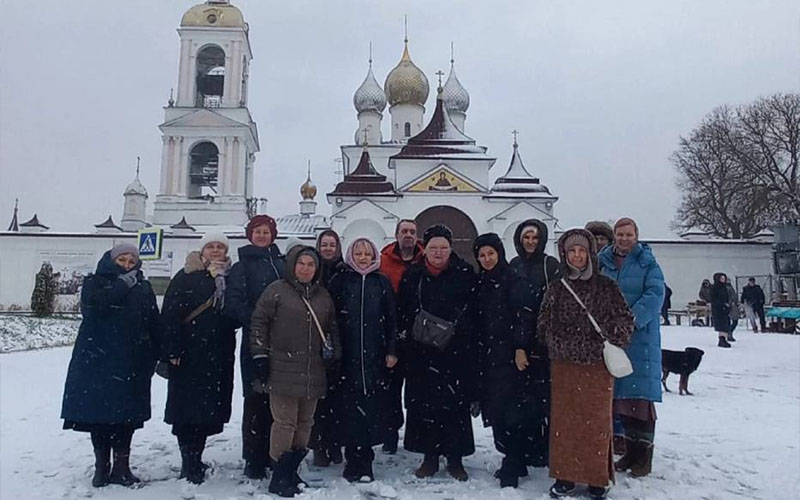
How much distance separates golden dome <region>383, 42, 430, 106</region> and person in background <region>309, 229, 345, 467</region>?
36.1m

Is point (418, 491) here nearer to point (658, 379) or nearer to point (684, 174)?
point (658, 379)

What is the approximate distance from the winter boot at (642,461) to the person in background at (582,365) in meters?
0.56

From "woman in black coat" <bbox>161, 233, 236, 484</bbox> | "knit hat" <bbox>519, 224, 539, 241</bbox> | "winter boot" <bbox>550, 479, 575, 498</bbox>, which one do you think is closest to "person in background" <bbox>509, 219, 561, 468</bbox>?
"knit hat" <bbox>519, 224, 539, 241</bbox>

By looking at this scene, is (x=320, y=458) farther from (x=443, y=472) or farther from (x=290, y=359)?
(x=290, y=359)

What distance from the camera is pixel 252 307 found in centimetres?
467

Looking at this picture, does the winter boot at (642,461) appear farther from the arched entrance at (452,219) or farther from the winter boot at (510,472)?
the arched entrance at (452,219)

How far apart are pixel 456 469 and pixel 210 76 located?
36.0 m

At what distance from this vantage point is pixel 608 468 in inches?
165

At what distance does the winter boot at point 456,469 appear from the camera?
4.62m

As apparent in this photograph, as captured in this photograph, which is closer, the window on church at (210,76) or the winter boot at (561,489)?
the winter boot at (561,489)

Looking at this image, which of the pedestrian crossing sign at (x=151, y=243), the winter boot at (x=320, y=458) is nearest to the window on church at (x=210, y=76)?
the pedestrian crossing sign at (x=151, y=243)

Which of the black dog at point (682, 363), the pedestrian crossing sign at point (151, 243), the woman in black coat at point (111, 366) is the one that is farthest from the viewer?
the pedestrian crossing sign at point (151, 243)

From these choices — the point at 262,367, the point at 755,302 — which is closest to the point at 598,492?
the point at 262,367

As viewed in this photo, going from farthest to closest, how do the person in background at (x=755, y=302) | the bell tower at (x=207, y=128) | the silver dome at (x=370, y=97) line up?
the silver dome at (x=370, y=97) → the bell tower at (x=207, y=128) → the person in background at (x=755, y=302)
